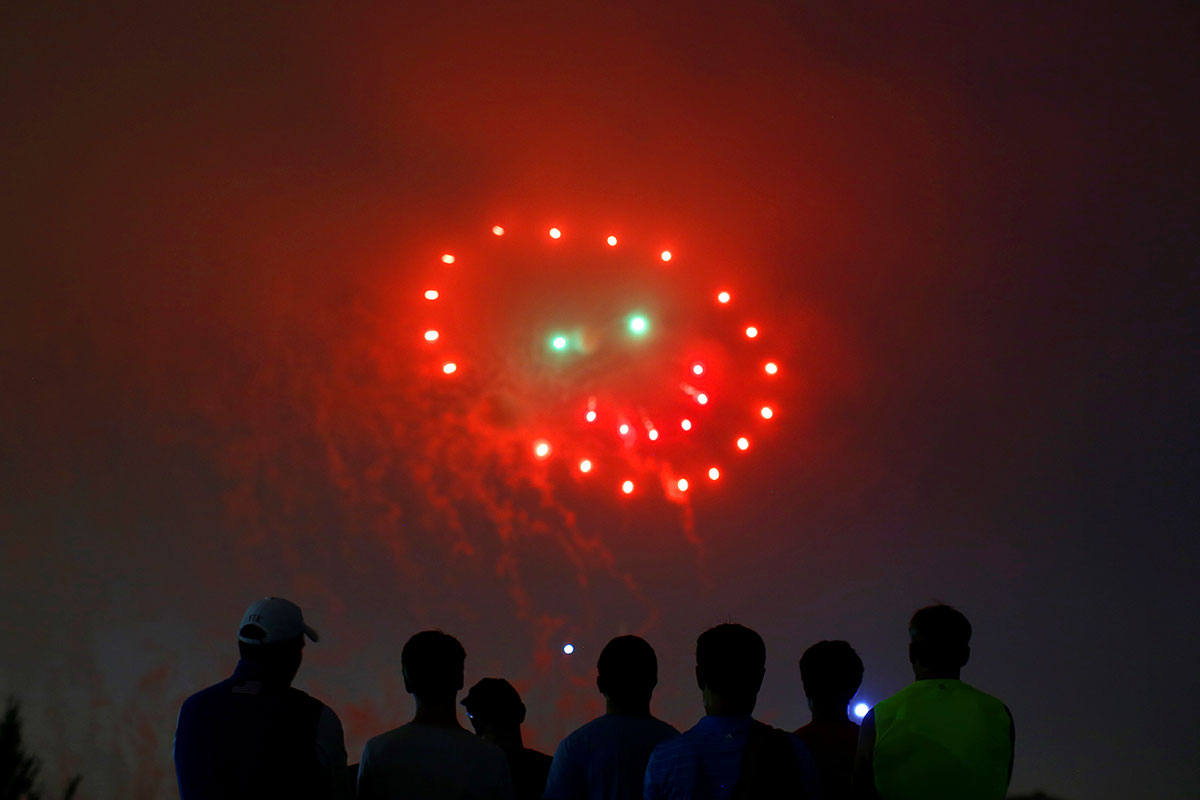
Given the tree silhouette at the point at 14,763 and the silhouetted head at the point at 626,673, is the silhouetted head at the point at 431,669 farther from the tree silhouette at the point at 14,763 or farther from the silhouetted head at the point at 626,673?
the tree silhouette at the point at 14,763

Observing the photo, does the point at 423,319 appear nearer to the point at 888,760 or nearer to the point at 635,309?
the point at 635,309

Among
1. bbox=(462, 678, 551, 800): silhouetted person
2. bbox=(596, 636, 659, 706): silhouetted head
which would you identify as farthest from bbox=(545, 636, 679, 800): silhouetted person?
bbox=(462, 678, 551, 800): silhouetted person

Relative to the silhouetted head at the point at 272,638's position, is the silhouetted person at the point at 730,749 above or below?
below

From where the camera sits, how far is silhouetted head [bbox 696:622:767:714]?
265cm

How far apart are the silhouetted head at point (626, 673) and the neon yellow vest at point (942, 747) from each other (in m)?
0.66

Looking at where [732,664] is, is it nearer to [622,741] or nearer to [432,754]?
[622,741]

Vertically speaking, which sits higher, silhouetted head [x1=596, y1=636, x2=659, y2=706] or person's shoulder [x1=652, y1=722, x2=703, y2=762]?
silhouetted head [x1=596, y1=636, x2=659, y2=706]

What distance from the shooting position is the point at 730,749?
2.54m

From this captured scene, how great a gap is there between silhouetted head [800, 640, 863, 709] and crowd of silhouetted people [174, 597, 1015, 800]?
0.65 feet

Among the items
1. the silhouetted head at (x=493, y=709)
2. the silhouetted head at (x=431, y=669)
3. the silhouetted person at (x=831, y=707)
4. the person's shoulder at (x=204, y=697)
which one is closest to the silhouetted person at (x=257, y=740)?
Answer: the person's shoulder at (x=204, y=697)

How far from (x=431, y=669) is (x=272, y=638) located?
0.45 metres

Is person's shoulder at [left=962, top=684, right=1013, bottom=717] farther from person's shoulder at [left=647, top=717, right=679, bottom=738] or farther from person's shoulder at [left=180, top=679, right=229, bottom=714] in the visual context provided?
person's shoulder at [left=180, top=679, right=229, bottom=714]

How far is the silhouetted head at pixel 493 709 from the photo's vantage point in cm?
364

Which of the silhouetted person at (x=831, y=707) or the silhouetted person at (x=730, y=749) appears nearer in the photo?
the silhouetted person at (x=730, y=749)
